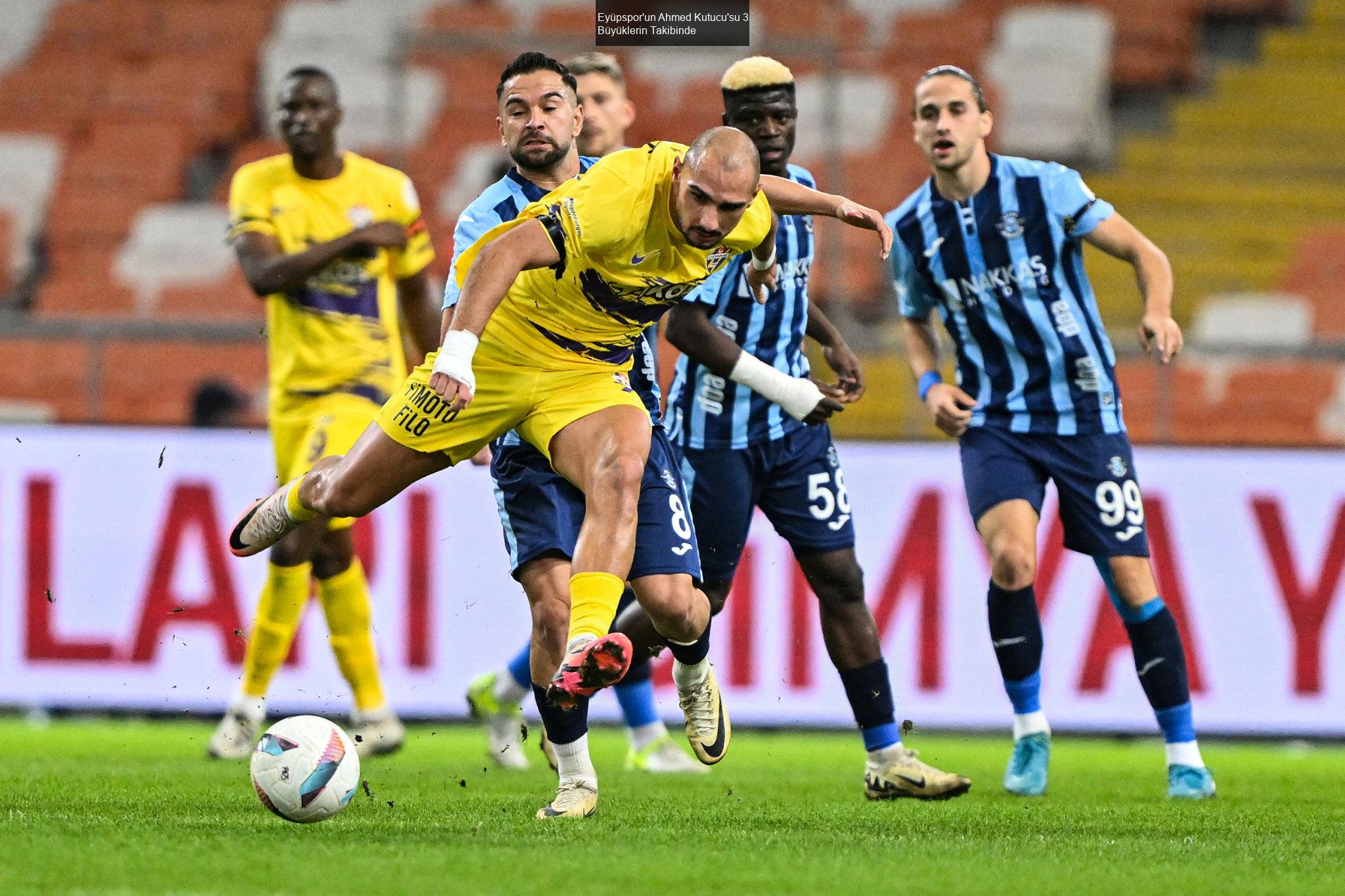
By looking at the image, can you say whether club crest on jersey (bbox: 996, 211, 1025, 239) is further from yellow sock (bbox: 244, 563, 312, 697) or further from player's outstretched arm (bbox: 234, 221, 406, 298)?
yellow sock (bbox: 244, 563, 312, 697)

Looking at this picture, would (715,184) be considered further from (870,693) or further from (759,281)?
(870,693)

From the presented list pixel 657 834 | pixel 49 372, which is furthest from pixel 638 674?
pixel 49 372

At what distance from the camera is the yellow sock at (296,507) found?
5539 millimetres

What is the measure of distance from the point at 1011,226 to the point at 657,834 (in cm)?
266

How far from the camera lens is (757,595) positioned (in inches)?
345

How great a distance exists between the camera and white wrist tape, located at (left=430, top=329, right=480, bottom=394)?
465cm

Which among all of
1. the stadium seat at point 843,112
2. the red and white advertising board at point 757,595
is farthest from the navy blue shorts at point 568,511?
the stadium seat at point 843,112

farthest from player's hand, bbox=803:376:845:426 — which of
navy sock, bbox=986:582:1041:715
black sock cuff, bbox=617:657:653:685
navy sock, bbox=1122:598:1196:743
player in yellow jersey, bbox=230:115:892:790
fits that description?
black sock cuff, bbox=617:657:653:685

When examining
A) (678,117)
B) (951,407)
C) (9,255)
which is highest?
(678,117)

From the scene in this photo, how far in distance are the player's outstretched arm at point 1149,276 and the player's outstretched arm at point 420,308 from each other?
2653 mm

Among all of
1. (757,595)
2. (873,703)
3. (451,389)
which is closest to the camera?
(451,389)

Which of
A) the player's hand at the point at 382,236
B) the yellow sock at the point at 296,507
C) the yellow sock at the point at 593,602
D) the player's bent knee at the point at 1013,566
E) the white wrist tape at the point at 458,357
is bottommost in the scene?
the player's bent knee at the point at 1013,566

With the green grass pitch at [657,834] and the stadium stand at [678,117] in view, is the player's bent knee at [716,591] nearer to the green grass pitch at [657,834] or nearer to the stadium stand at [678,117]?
the green grass pitch at [657,834]

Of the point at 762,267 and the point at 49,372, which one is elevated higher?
the point at 762,267
